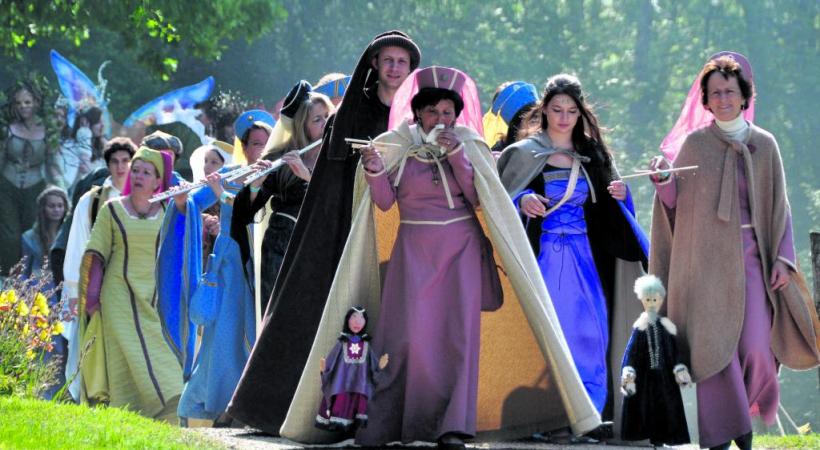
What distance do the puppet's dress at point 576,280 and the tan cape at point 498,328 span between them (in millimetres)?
621

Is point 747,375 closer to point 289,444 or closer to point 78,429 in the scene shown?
point 289,444

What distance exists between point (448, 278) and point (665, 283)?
1.40 metres

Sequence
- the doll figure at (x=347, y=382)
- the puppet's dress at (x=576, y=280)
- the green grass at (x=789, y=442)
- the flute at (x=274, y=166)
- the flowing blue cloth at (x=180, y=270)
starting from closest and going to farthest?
the doll figure at (x=347, y=382)
the puppet's dress at (x=576, y=280)
the green grass at (x=789, y=442)
the flute at (x=274, y=166)
the flowing blue cloth at (x=180, y=270)

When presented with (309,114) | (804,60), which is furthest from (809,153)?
(309,114)

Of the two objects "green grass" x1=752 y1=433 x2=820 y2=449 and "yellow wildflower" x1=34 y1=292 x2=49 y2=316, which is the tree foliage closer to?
"yellow wildflower" x1=34 y1=292 x2=49 y2=316

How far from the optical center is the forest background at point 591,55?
35.4 m

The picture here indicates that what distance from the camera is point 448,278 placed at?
10070mm

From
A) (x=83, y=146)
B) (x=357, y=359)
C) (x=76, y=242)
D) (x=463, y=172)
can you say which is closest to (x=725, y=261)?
(x=463, y=172)

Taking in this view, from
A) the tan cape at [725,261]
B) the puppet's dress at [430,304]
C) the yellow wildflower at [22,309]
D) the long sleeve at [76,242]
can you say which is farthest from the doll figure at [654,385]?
the long sleeve at [76,242]

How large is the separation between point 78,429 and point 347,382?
51.1 inches

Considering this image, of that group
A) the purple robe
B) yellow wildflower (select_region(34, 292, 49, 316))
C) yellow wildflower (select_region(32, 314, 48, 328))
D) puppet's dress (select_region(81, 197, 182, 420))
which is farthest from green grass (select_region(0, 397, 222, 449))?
puppet's dress (select_region(81, 197, 182, 420))

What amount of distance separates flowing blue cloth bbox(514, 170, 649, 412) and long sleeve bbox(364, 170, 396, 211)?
129cm

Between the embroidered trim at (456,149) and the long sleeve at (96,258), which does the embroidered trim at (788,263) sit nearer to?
the embroidered trim at (456,149)

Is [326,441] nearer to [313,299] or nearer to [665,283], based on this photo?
[313,299]
